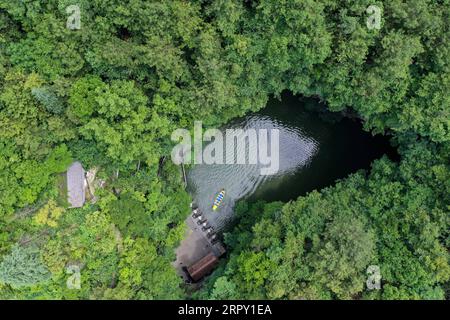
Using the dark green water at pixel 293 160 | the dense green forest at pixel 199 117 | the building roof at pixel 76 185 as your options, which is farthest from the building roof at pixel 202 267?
the building roof at pixel 76 185

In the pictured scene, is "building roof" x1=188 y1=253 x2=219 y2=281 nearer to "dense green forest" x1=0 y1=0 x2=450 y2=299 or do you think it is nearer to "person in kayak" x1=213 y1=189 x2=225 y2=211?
"dense green forest" x1=0 y1=0 x2=450 y2=299

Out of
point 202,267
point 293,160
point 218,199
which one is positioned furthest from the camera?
point 293,160

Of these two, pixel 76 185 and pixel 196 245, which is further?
pixel 196 245

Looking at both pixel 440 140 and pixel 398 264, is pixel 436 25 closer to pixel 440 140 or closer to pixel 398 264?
pixel 440 140

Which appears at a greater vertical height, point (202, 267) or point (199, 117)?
point (199, 117)

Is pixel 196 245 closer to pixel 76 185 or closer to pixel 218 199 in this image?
pixel 218 199

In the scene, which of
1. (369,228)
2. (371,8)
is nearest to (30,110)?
(371,8)

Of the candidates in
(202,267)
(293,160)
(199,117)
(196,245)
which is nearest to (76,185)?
(199,117)

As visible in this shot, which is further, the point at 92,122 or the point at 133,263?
the point at 133,263
